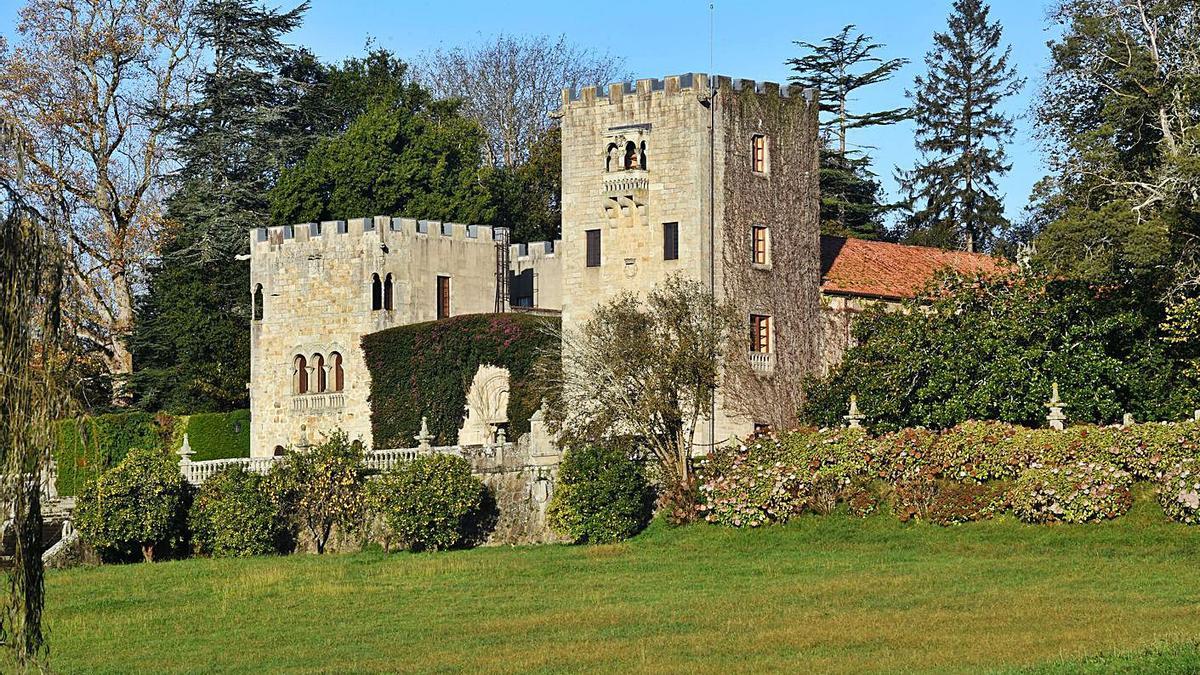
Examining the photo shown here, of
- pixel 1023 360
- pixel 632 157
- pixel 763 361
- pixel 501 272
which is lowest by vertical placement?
pixel 1023 360

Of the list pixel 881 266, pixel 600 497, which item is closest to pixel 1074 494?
pixel 600 497

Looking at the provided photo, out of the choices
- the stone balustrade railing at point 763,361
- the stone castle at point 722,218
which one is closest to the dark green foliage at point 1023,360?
the stone balustrade railing at point 763,361

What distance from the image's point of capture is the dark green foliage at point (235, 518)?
42625 mm

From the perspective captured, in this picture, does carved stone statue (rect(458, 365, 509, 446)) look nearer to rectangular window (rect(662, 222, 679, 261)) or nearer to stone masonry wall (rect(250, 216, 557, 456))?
stone masonry wall (rect(250, 216, 557, 456))

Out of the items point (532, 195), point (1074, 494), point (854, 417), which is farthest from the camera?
point (532, 195)

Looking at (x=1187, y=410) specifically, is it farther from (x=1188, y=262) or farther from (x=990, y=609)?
(x=990, y=609)

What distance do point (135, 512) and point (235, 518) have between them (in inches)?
90.4

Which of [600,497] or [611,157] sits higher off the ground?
[611,157]

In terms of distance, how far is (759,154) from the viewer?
153ft

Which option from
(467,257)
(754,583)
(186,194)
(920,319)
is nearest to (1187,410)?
(920,319)

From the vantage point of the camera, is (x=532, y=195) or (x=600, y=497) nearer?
(x=600, y=497)

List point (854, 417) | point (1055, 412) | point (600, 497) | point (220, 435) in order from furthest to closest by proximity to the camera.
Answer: point (220, 435), point (854, 417), point (600, 497), point (1055, 412)

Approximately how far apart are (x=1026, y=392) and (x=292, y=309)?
21.1 metres

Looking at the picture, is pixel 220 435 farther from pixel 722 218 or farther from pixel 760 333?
pixel 722 218
